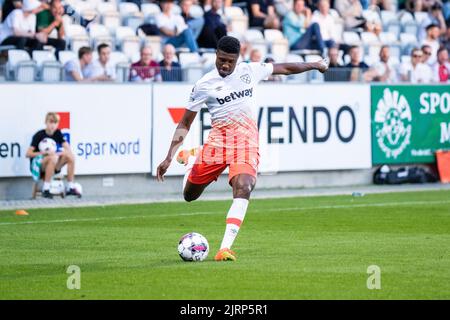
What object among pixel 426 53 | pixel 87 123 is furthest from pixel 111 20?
pixel 426 53

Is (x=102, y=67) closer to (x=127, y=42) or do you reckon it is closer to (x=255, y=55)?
(x=127, y=42)

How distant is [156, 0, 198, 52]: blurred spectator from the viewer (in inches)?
1033

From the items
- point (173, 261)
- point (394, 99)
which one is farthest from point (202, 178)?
point (394, 99)

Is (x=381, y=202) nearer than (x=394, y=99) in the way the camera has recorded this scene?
Yes

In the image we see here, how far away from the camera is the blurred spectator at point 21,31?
23.5 meters

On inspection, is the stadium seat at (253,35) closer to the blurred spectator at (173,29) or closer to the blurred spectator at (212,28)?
the blurred spectator at (212,28)

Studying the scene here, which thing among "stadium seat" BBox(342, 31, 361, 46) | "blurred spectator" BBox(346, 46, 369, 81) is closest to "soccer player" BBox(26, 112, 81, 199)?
"blurred spectator" BBox(346, 46, 369, 81)

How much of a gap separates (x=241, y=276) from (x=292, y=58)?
15.3 metres

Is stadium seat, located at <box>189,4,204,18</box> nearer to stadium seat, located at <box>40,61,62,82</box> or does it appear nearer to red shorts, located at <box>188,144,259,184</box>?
stadium seat, located at <box>40,61,62,82</box>

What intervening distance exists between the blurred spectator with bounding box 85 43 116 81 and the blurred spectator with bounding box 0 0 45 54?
1.15 m

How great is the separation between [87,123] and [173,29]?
4307mm

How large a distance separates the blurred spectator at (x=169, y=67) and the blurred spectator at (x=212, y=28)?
2162mm

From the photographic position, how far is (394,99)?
27.3m

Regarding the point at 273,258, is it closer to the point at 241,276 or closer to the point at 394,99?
the point at 241,276
